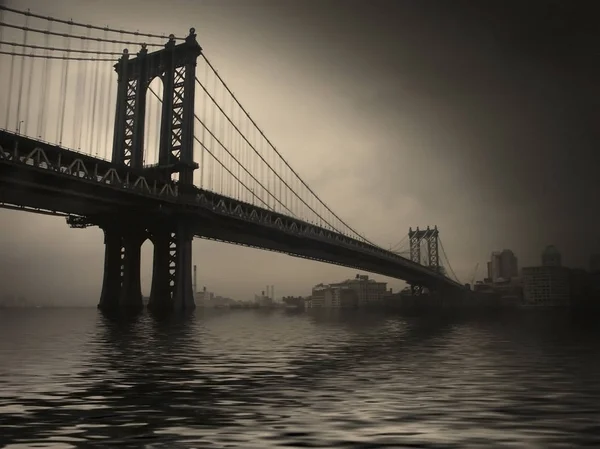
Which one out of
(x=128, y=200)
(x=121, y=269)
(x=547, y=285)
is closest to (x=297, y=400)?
(x=128, y=200)

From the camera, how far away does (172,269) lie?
74.6 metres

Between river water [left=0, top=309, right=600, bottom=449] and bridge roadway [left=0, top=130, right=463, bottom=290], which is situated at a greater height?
bridge roadway [left=0, top=130, right=463, bottom=290]

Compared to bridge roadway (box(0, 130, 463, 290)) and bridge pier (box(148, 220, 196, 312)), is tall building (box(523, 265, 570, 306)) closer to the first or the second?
bridge roadway (box(0, 130, 463, 290))

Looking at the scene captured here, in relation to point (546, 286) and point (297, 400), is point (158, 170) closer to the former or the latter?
point (297, 400)

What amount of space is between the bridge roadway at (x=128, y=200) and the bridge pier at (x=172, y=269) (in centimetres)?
238

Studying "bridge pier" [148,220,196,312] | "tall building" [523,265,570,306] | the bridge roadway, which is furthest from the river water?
"tall building" [523,265,570,306]

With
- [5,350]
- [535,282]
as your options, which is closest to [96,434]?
[5,350]

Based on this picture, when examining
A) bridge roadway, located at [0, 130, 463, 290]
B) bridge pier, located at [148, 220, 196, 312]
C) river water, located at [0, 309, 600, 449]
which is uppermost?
bridge roadway, located at [0, 130, 463, 290]

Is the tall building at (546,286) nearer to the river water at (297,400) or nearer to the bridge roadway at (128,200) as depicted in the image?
the bridge roadway at (128,200)

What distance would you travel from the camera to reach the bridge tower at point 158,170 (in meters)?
73.1

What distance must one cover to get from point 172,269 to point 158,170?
12.6m

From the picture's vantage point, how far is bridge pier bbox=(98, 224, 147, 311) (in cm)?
7700

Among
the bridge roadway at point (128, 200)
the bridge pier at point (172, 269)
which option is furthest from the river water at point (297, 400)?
the bridge pier at point (172, 269)

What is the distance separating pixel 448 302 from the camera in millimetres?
168250
